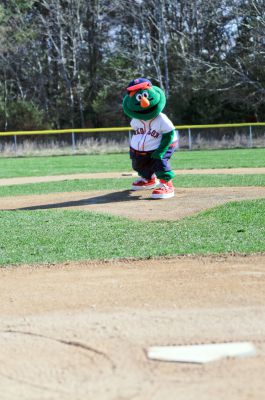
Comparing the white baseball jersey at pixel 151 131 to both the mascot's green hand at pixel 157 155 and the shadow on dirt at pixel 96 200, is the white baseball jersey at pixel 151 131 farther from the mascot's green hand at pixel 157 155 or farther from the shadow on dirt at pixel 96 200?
the shadow on dirt at pixel 96 200

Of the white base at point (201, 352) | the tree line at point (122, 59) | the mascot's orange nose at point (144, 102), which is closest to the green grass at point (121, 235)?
the mascot's orange nose at point (144, 102)

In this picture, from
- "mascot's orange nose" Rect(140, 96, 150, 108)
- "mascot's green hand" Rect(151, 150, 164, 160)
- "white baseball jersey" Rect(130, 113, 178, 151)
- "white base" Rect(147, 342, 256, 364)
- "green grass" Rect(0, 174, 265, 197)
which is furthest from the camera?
"green grass" Rect(0, 174, 265, 197)

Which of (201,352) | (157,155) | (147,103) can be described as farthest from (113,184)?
(201,352)

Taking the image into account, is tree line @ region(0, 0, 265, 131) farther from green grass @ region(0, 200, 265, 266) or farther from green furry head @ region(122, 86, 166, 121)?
green grass @ region(0, 200, 265, 266)

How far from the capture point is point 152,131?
41.1 ft

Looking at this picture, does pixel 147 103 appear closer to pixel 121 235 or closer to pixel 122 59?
pixel 121 235

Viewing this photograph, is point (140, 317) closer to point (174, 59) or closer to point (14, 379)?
point (14, 379)

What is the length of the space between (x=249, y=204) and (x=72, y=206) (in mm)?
3018

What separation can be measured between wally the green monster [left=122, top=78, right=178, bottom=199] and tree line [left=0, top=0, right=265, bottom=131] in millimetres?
29358

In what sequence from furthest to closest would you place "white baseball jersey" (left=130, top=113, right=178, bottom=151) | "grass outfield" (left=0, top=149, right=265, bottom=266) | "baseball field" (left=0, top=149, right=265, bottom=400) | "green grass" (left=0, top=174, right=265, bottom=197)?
1. "green grass" (left=0, top=174, right=265, bottom=197)
2. "white baseball jersey" (left=130, top=113, right=178, bottom=151)
3. "grass outfield" (left=0, top=149, right=265, bottom=266)
4. "baseball field" (left=0, top=149, right=265, bottom=400)

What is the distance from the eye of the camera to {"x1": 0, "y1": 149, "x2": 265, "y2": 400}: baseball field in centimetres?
382

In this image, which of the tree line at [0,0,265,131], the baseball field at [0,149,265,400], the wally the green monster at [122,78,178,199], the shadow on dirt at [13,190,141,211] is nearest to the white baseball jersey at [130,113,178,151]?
the wally the green monster at [122,78,178,199]

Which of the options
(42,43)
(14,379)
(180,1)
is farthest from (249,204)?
(42,43)

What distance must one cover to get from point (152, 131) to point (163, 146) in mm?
390
